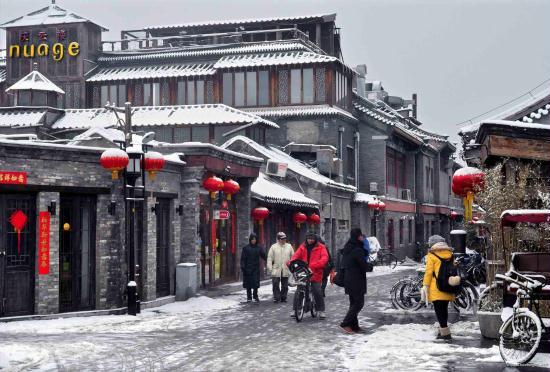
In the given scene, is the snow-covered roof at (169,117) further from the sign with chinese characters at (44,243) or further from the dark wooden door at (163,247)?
the sign with chinese characters at (44,243)

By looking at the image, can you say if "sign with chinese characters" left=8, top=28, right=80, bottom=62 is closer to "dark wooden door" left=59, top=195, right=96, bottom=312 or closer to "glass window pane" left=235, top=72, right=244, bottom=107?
"glass window pane" left=235, top=72, right=244, bottom=107

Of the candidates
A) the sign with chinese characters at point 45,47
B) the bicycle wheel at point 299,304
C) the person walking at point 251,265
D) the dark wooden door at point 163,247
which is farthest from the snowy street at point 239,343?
the sign with chinese characters at point 45,47

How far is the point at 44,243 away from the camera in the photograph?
16781 millimetres

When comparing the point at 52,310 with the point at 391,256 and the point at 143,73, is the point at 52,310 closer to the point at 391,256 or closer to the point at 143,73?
the point at 391,256

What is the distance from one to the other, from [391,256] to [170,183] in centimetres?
2232

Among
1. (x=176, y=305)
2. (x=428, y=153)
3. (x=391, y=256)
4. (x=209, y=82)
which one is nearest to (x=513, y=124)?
(x=176, y=305)

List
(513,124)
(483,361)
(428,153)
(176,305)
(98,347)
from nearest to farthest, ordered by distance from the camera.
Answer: (483,361) < (98,347) < (513,124) < (176,305) < (428,153)

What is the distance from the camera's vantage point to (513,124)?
14086 millimetres

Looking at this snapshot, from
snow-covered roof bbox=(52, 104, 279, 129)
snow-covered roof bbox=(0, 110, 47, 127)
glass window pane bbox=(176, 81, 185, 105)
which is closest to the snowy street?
snow-covered roof bbox=(52, 104, 279, 129)

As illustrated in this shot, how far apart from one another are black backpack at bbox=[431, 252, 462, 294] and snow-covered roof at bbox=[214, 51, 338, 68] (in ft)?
97.8

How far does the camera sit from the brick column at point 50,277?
1672cm

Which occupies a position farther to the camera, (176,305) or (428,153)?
(428,153)

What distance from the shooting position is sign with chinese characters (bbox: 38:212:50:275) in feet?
55.0

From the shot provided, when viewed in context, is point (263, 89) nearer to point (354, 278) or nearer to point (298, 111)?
point (298, 111)
